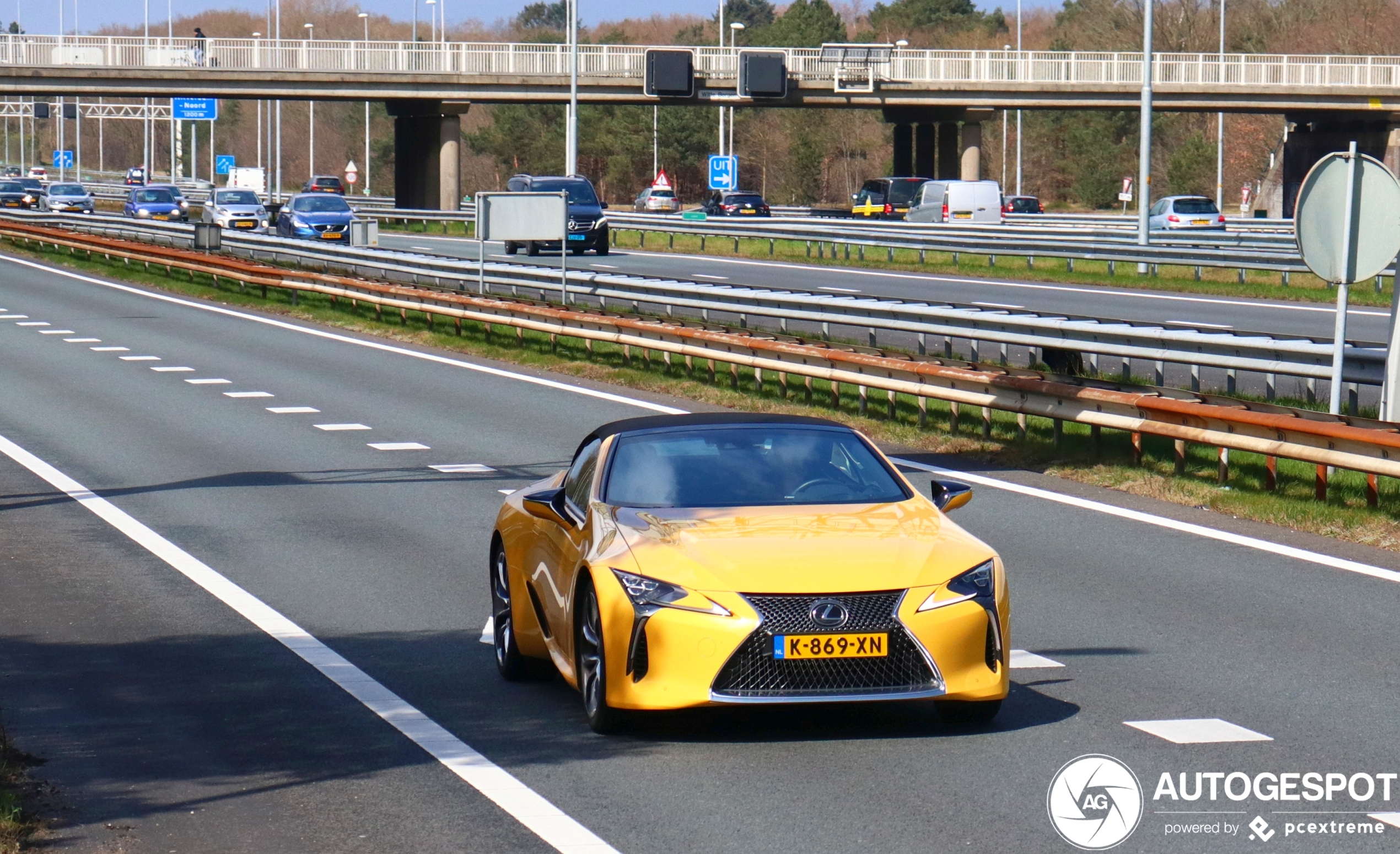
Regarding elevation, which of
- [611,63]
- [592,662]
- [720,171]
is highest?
[611,63]

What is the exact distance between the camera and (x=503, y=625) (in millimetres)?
8859

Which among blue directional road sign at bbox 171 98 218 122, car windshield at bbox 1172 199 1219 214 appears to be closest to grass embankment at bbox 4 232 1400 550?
car windshield at bbox 1172 199 1219 214

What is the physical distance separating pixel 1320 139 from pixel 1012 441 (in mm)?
57238

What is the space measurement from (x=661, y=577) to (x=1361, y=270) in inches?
321

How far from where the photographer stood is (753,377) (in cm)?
2267

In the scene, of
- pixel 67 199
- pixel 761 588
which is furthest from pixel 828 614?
pixel 67 199

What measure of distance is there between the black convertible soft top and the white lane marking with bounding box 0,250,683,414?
4.24m

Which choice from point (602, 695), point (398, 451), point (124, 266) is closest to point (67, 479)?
point (398, 451)

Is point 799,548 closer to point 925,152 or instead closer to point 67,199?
point 925,152

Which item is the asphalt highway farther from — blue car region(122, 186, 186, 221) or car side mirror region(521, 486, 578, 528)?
blue car region(122, 186, 186, 221)

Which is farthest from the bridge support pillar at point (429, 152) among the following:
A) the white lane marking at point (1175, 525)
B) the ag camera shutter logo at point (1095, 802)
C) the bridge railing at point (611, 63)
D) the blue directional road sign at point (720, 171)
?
the ag camera shutter logo at point (1095, 802)

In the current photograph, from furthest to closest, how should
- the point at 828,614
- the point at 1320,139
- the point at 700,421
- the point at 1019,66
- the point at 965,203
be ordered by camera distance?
1. the point at 1320,139
2. the point at 1019,66
3. the point at 965,203
4. the point at 700,421
5. the point at 828,614

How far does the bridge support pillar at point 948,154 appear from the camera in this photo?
7094 cm

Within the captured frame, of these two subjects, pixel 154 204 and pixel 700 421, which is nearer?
pixel 700 421
